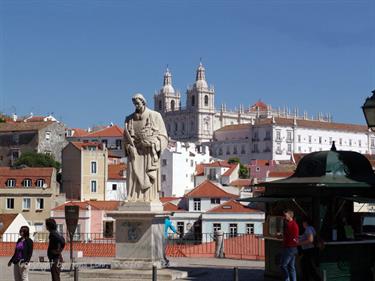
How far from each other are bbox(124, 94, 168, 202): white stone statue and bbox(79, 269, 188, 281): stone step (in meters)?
1.43

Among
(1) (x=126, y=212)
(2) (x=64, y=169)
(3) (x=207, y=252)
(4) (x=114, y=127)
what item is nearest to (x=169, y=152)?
(2) (x=64, y=169)

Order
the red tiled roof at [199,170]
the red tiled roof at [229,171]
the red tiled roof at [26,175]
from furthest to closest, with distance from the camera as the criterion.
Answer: the red tiled roof at [199,170] < the red tiled roof at [229,171] < the red tiled roof at [26,175]

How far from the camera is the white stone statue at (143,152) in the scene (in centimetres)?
1513

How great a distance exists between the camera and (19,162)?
9544 centimetres

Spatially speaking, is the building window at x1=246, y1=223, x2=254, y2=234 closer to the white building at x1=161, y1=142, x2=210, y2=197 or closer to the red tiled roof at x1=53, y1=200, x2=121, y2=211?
the red tiled roof at x1=53, y1=200, x2=121, y2=211

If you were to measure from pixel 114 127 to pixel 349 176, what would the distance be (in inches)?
4911

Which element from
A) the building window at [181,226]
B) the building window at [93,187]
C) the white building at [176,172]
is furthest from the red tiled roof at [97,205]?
the white building at [176,172]

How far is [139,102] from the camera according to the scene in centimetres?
1546

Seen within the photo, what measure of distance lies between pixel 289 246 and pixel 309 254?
1.92ft

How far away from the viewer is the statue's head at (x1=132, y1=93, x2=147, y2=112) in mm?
15445

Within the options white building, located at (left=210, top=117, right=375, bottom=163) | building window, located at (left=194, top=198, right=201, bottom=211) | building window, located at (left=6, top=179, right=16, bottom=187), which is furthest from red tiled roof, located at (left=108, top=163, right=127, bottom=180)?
white building, located at (left=210, top=117, right=375, bottom=163)

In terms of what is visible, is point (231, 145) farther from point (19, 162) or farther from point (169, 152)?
point (19, 162)

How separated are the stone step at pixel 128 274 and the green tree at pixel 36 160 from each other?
80806 millimetres

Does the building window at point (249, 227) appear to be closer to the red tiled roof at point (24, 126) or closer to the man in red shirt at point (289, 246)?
the red tiled roof at point (24, 126)
